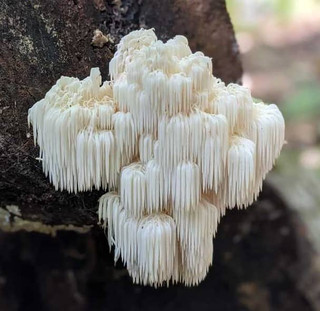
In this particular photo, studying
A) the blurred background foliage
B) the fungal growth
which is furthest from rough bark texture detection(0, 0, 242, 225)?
the blurred background foliage

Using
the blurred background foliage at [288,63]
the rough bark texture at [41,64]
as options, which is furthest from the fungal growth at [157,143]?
Answer: the blurred background foliage at [288,63]

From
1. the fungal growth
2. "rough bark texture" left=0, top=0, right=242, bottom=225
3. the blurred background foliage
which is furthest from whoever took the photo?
the blurred background foliage

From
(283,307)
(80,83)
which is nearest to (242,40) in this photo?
(283,307)

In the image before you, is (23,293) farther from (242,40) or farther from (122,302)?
(242,40)

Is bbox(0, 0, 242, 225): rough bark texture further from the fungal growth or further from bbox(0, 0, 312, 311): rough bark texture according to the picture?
the fungal growth

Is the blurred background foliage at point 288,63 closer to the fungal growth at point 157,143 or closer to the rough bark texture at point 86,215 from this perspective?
the rough bark texture at point 86,215

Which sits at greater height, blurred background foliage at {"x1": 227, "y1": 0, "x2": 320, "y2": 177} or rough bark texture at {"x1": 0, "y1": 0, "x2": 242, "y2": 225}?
rough bark texture at {"x1": 0, "y1": 0, "x2": 242, "y2": 225}

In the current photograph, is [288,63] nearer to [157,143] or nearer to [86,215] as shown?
[86,215]

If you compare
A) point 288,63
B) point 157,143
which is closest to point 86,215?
point 157,143
